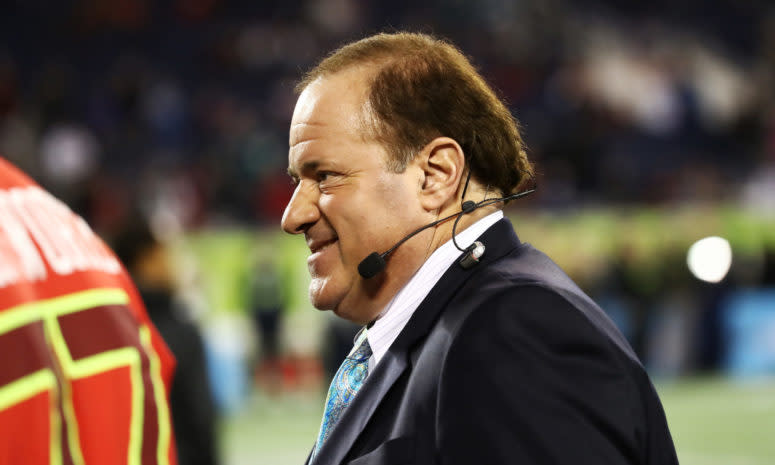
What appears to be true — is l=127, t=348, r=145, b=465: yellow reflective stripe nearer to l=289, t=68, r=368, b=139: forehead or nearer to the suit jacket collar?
the suit jacket collar

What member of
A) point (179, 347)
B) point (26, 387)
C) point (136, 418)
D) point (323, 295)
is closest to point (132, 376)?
point (136, 418)

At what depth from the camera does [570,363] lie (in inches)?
60.1

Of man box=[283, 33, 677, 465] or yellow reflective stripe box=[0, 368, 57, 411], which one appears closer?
yellow reflective stripe box=[0, 368, 57, 411]

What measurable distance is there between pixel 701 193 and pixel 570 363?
12.8m

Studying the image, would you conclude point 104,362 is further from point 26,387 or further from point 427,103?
point 427,103

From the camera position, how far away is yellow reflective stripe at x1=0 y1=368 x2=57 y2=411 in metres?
1.06

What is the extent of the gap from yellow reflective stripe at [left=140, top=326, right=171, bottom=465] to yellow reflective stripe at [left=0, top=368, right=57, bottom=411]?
193 millimetres

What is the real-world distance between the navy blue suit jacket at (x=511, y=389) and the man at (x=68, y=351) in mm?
405

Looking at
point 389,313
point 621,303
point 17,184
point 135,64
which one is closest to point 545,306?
point 389,313

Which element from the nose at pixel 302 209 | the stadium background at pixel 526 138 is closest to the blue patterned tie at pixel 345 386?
the nose at pixel 302 209

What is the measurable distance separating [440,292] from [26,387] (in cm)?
81

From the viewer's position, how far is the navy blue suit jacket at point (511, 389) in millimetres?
1483

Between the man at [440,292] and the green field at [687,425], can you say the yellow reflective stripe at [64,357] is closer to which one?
the man at [440,292]

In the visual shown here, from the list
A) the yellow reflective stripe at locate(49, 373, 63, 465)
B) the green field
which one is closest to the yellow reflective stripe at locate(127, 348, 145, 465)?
the yellow reflective stripe at locate(49, 373, 63, 465)
